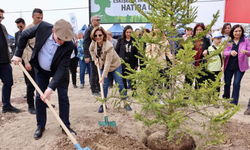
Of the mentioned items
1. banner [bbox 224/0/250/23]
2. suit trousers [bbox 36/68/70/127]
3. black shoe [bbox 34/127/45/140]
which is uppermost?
banner [bbox 224/0/250/23]

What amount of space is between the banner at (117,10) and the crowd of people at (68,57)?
7.73 ft

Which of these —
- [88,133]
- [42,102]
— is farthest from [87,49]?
[88,133]

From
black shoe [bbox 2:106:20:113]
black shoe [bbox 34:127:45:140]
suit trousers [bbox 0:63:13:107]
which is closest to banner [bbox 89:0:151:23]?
suit trousers [bbox 0:63:13:107]

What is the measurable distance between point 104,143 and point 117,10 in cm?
640

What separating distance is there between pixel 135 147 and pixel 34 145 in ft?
4.76

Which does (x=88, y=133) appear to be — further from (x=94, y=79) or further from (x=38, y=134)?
(x=94, y=79)

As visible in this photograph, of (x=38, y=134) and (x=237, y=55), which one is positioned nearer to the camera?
(x=38, y=134)

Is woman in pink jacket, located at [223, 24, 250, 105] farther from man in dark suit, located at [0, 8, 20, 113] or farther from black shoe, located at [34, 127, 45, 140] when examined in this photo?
man in dark suit, located at [0, 8, 20, 113]

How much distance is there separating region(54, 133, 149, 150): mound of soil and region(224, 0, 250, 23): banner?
18.2 ft

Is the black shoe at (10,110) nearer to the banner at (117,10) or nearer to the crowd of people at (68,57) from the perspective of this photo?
the crowd of people at (68,57)

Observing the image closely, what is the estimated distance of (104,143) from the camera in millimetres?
2832

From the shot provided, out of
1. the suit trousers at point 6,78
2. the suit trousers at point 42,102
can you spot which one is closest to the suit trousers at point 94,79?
the suit trousers at point 6,78

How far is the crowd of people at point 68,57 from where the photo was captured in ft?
9.52

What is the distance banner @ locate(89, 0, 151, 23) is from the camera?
7.94m
